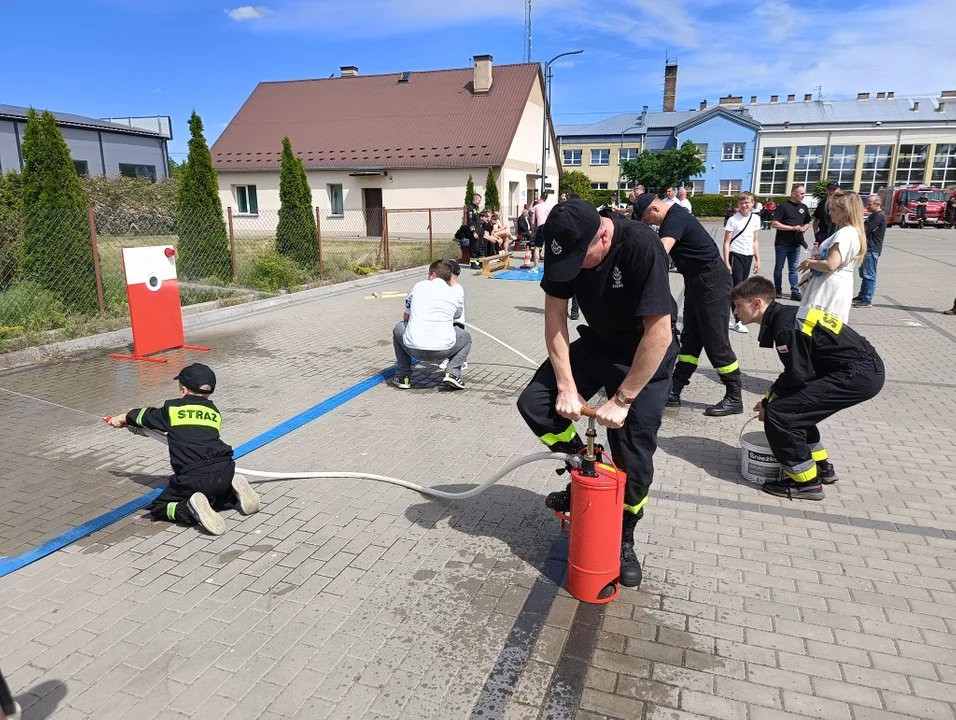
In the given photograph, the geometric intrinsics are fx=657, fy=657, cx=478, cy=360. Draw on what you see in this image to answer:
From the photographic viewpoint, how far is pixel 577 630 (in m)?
2.90

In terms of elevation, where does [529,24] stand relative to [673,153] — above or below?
above

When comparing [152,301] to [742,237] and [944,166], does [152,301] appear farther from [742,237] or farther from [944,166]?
[944,166]

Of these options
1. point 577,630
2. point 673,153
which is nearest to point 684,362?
point 577,630

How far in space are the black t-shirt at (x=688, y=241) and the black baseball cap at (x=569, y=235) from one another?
291cm

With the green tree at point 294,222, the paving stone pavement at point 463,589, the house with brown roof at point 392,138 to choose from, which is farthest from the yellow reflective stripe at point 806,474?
the house with brown roof at point 392,138

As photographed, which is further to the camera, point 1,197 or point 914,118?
point 914,118

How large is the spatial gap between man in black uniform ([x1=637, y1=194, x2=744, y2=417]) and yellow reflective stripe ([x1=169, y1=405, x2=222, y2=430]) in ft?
11.9

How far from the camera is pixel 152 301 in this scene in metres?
7.89

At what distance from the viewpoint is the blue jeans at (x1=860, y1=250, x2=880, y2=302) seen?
11188 millimetres

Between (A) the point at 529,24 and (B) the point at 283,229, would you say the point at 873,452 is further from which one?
(A) the point at 529,24

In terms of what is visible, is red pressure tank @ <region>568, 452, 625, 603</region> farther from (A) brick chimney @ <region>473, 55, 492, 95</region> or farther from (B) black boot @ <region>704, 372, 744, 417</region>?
(A) brick chimney @ <region>473, 55, 492, 95</region>

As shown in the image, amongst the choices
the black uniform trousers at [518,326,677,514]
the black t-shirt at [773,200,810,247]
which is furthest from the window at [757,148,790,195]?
the black uniform trousers at [518,326,677,514]

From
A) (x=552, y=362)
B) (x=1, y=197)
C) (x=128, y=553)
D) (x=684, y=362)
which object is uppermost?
(x=1, y=197)

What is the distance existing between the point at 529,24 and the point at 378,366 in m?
32.7
